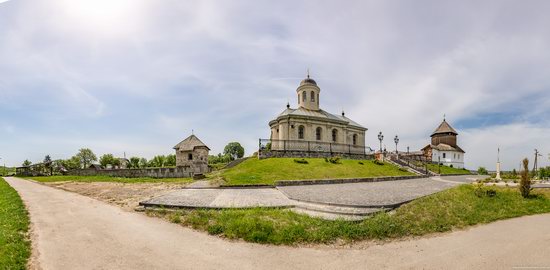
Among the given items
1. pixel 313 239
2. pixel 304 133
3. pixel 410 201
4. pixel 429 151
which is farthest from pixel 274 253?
pixel 429 151

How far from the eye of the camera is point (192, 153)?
35656 mm

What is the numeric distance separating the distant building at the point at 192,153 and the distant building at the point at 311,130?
1001cm

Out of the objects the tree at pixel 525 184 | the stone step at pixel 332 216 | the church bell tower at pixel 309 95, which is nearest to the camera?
the stone step at pixel 332 216

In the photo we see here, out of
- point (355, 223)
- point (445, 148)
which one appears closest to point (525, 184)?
point (355, 223)

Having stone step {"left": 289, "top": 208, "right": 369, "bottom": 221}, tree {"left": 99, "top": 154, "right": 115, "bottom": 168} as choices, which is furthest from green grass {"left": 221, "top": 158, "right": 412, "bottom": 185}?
tree {"left": 99, "top": 154, "right": 115, "bottom": 168}

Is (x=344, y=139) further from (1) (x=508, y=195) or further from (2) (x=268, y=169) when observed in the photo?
(1) (x=508, y=195)

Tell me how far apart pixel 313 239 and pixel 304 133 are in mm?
31322

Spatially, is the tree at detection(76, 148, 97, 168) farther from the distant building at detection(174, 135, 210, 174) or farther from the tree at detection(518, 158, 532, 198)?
the tree at detection(518, 158, 532, 198)

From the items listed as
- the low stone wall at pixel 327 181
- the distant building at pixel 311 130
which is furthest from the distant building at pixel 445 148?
the low stone wall at pixel 327 181

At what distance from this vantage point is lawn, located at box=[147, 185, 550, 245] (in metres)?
7.25

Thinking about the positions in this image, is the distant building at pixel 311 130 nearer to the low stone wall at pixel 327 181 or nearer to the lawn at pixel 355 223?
the low stone wall at pixel 327 181

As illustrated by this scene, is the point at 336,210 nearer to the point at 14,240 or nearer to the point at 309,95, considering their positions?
the point at 14,240

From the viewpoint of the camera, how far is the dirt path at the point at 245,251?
18.1ft

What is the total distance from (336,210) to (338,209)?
19 centimetres
